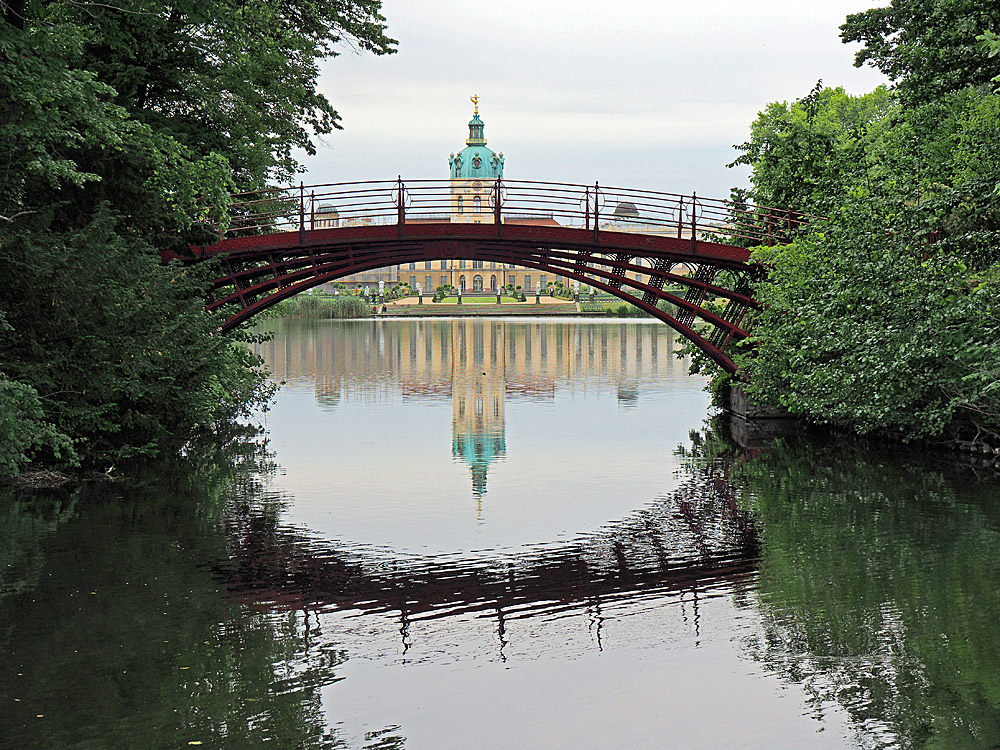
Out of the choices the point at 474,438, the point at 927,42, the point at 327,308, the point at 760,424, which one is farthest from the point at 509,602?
the point at 327,308

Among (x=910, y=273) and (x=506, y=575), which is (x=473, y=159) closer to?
(x=910, y=273)

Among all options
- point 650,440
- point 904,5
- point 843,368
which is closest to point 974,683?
point 843,368

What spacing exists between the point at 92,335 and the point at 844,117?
130ft

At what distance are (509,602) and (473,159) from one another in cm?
12545

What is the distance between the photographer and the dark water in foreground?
345 inches

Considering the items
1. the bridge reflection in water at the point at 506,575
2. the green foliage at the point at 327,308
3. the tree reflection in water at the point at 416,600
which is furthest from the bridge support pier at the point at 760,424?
the green foliage at the point at 327,308

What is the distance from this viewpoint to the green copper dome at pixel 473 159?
442ft

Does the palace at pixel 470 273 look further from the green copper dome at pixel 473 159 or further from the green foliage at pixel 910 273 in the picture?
the green foliage at pixel 910 273

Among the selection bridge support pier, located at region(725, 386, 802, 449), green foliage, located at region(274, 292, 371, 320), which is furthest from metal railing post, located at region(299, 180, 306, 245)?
green foliage, located at region(274, 292, 371, 320)

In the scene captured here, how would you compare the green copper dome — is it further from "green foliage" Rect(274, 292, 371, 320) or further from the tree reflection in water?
the tree reflection in water

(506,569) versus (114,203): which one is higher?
(114,203)

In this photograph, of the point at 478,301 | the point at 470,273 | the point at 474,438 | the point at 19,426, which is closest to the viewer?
the point at 19,426

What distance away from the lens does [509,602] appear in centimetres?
1202

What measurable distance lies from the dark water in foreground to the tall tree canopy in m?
1.47
